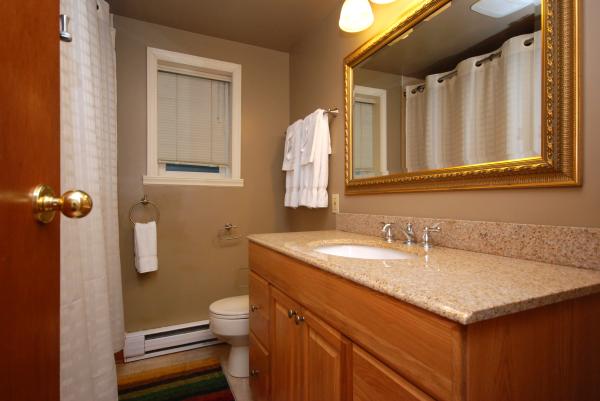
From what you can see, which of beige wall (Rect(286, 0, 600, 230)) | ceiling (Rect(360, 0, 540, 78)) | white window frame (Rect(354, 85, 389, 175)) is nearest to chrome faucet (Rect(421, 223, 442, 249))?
beige wall (Rect(286, 0, 600, 230))

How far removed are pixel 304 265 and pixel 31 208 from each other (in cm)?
70

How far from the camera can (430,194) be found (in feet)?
3.88

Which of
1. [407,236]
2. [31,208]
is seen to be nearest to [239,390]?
[407,236]

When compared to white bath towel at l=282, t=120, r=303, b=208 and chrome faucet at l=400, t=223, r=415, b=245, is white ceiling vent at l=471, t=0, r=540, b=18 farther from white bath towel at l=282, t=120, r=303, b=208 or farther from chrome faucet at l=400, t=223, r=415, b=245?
white bath towel at l=282, t=120, r=303, b=208

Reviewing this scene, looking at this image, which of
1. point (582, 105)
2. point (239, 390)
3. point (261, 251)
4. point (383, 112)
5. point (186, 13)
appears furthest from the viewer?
point (186, 13)

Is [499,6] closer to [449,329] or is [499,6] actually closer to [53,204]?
[449,329]

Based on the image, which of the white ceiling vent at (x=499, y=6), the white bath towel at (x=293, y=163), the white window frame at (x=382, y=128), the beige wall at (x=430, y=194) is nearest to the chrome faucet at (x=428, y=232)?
the beige wall at (x=430, y=194)

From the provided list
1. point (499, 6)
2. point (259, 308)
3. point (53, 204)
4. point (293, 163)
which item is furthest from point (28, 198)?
point (293, 163)

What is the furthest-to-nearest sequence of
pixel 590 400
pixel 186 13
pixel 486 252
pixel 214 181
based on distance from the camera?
pixel 214 181 < pixel 186 13 < pixel 486 252 < pixel 590 400

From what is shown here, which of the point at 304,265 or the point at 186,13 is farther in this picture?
the point at 186,13

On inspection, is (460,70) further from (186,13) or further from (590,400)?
(186,13)

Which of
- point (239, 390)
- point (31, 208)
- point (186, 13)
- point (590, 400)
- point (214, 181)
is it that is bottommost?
point (239, 390)

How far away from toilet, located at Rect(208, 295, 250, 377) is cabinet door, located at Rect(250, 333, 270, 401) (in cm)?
22

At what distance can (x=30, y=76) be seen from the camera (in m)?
0.45
